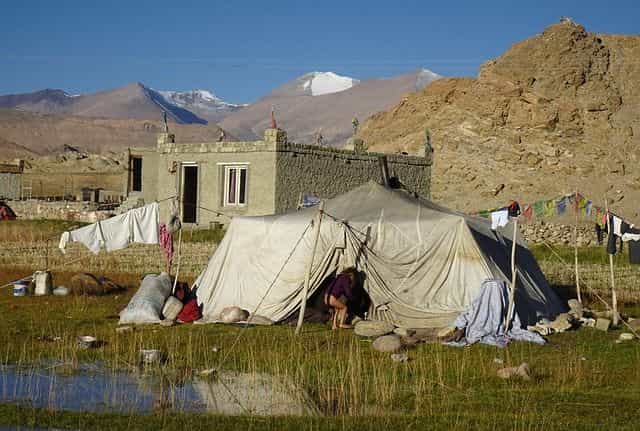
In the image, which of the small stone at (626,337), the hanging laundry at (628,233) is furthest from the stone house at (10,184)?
the small stone at (626,337)

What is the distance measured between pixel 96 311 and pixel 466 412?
9.41 meters

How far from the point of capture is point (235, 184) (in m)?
29.7

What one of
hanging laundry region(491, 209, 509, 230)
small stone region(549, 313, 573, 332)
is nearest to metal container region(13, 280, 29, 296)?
hanging laundry region(491, 209, 509, 230)

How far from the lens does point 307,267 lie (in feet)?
53.6

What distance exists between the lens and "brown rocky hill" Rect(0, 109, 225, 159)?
16150 centimetres

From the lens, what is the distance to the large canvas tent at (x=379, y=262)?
16.0m

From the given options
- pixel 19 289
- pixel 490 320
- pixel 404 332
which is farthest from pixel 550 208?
pixel 19 289

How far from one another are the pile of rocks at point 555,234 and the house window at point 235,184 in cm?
1196

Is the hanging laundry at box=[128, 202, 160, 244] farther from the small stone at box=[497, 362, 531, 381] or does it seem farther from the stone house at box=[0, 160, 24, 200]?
the stone house at box=[0, 160, 24, 200]

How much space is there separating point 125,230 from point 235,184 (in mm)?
9707

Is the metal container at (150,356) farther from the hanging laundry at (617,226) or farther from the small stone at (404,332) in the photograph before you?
the hanging laundry at (617,226)

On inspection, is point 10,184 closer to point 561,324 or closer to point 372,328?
point 372,328

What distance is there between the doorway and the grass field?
14.0m

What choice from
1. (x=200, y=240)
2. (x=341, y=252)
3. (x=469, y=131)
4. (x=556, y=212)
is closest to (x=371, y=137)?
(x=469, y=131)
